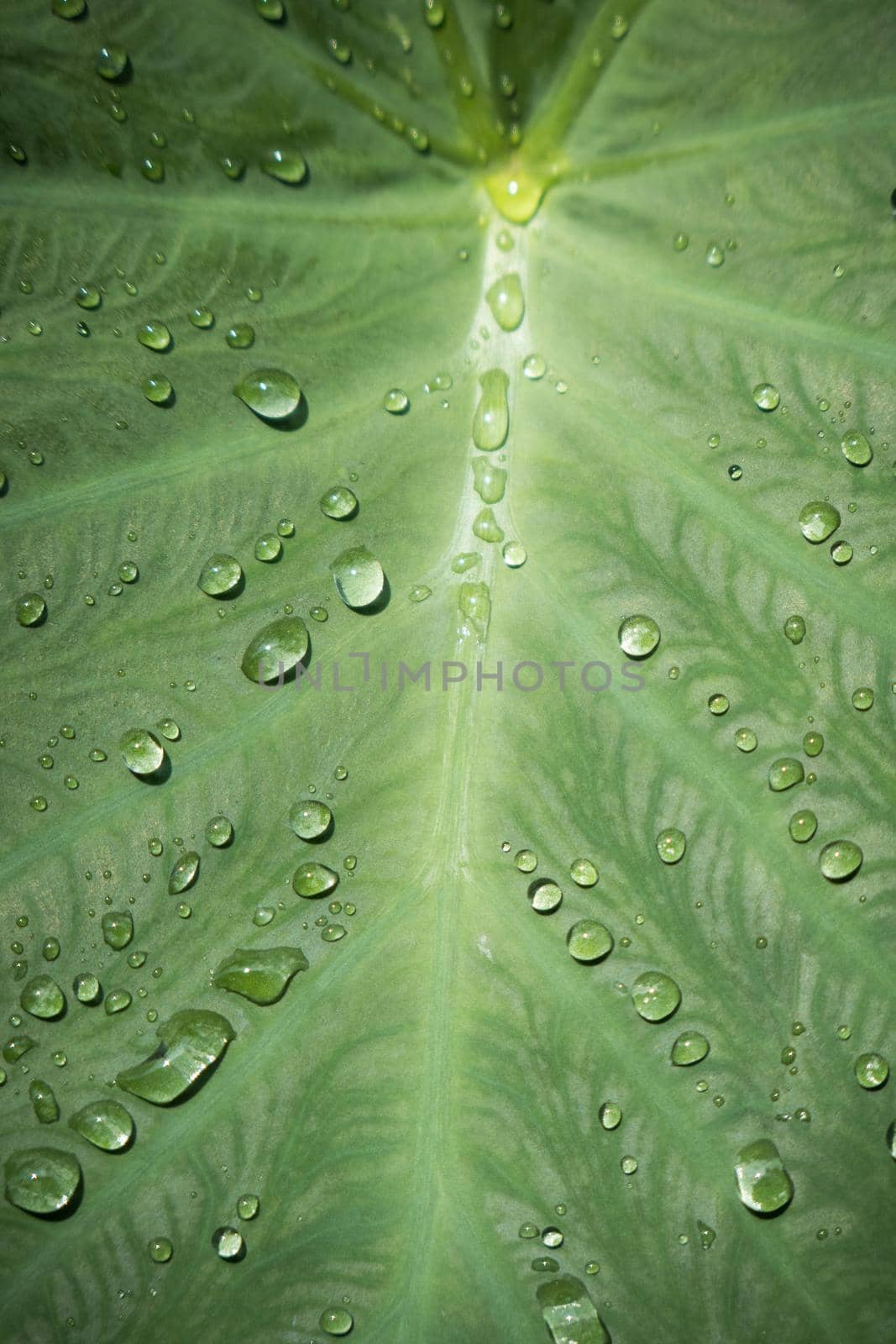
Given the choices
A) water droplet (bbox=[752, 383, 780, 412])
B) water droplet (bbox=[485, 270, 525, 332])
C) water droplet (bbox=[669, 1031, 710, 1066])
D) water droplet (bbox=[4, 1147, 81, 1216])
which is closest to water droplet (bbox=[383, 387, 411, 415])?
water droplet (bbox=[485, 270, 525, 332])

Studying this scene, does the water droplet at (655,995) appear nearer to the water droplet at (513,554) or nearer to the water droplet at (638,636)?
the water droplet at (638,636)

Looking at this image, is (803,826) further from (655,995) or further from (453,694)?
(453,694)

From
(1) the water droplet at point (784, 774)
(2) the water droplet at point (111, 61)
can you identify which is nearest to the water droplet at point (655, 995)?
(1) the water droplet at point (784, 774)

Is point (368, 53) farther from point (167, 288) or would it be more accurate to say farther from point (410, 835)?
point (410, 835)

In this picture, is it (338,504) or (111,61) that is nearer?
(111,61)

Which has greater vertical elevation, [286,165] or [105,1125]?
[286,165]

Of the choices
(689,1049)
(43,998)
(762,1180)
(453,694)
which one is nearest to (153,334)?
(453,694)
